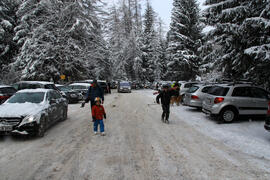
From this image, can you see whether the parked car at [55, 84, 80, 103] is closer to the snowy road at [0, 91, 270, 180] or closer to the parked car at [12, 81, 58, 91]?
the parked car at [12, 81, 58, 91]

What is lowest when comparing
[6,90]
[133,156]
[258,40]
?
[133,156]

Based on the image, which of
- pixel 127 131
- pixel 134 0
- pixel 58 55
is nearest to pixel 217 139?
pixel 127 131

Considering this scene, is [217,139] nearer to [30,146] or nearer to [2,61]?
[30,146]

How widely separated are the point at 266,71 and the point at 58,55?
23132 millimetres

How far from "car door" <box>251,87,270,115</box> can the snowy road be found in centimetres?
230

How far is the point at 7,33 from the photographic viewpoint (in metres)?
28.3

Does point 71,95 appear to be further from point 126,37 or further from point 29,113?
point 126,37

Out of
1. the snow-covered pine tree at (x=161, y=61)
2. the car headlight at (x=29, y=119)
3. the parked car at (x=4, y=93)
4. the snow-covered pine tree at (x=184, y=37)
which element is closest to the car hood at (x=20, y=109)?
the car headlight at (x=29, y=119)

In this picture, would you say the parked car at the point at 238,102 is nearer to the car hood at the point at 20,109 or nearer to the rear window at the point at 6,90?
the car hood at the point at 20,109

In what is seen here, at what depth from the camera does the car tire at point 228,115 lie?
9.46 m

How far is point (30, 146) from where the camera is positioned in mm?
6117

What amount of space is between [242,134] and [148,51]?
1694 inches

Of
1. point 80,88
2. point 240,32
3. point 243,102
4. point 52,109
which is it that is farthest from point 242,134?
point 80,88

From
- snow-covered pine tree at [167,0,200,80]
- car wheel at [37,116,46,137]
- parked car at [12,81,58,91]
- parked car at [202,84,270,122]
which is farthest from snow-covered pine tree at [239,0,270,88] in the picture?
snow-covered pine tree at [167,0,200,80]
